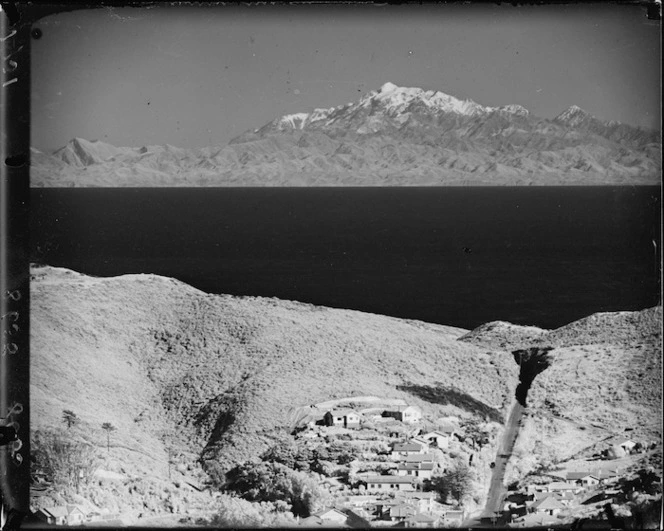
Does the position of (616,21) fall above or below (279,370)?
above

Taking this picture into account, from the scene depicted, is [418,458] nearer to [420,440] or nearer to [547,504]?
[420,440]

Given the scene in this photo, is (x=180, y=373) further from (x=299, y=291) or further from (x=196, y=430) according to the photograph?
(x=299, y=291)

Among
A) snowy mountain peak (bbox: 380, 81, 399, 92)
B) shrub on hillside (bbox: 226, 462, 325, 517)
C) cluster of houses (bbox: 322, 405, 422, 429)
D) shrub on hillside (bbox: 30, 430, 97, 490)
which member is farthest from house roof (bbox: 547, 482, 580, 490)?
shrub on hillside (bbox: 30, 430, 97, 490)

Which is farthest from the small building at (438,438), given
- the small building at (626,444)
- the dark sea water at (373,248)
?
the small building at (626,444)

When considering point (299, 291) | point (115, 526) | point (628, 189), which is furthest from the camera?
point (299, 291)

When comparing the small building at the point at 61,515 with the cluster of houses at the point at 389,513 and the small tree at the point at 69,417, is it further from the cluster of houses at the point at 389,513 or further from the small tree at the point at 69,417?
the cluster of houses at the point at 389,513

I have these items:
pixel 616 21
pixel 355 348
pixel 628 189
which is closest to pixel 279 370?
pixel 355 348

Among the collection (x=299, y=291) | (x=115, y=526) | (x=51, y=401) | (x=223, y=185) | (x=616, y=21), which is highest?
(x=616, y=21)

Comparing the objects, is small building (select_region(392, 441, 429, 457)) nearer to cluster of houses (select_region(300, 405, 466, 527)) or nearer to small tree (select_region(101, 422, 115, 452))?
cluster of houses (select_region(300, 405, 466, 527))
